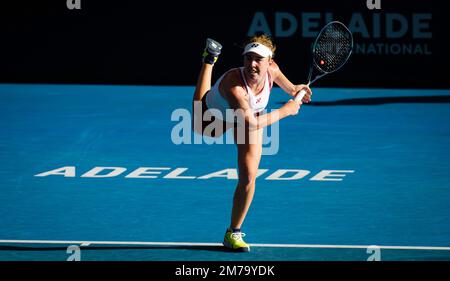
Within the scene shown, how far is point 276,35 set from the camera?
60.4ft

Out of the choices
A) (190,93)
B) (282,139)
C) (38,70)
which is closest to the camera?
(282,139)

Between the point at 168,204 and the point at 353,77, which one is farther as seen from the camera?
the point at 353,77

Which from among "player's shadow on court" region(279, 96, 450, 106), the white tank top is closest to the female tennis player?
the white tank top

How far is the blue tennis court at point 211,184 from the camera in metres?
8.33

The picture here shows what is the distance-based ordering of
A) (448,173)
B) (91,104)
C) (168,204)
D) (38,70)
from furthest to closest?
1. (38,70)
2. (91,104)
3. (448,173)
4. (168,204)

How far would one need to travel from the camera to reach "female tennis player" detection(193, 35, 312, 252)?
25.7ft

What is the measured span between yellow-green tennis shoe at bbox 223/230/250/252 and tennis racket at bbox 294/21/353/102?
155 cm

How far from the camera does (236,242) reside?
8.05m

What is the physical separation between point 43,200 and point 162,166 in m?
2.02

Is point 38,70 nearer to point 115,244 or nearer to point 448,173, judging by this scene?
point 448,173

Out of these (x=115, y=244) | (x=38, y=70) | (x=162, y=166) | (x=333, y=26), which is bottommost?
(x=115, y=244)

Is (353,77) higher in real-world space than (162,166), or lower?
higher

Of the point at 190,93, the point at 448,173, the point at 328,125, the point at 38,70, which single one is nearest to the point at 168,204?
the point at 448,173

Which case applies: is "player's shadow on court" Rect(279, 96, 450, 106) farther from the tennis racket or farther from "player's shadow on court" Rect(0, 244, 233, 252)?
"player's shadow on court" Rect(0, 244, 233, 252)
